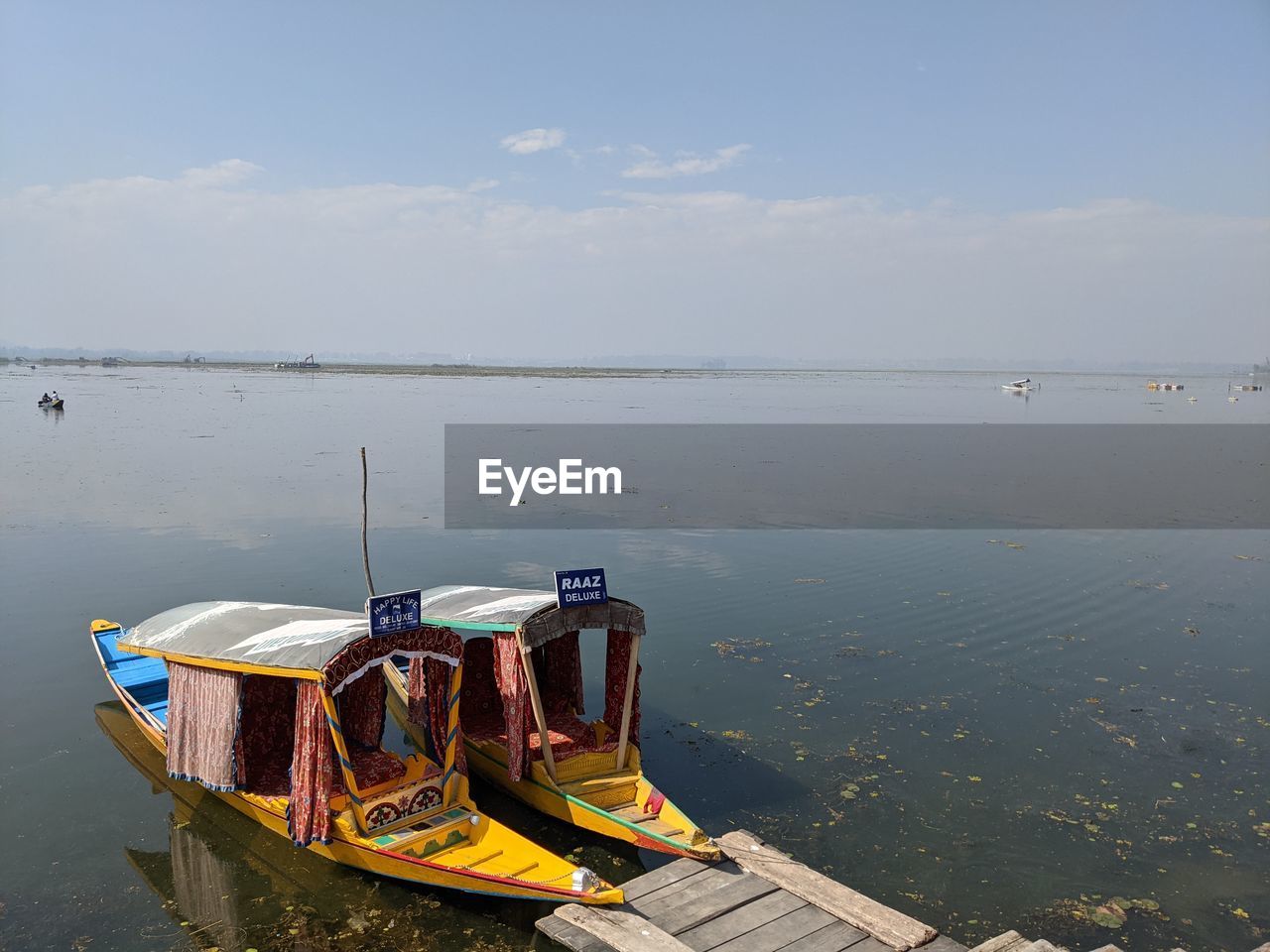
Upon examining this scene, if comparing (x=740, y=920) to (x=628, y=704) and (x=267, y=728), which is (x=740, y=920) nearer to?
(x=628, y=704)

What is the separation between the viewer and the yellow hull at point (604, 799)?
10.9 m

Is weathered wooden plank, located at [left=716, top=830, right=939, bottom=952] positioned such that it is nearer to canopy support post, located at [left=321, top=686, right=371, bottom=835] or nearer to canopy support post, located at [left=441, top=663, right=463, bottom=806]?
canopy support post, located at [left=441, top=663, right=463, bottom=806]

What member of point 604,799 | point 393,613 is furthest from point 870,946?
point 393,613

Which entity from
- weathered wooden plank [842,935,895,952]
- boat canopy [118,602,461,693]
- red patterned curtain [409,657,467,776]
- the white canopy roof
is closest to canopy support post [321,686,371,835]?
boat canopy [118,602,461,693]

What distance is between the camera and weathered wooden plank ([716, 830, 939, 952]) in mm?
9375

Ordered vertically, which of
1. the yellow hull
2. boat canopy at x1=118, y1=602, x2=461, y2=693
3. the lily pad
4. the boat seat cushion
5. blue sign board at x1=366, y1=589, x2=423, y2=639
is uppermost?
blue sign board at x1=366, y1=589, x2=423, y2=639

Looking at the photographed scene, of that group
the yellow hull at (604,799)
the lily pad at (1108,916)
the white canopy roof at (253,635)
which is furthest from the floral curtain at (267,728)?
the lily pad at (1108,916)

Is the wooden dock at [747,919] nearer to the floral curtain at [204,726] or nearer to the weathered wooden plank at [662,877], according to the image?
the weathered wooden plank at [662,877]

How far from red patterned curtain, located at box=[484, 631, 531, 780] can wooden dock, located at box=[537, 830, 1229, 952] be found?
2.71 metres

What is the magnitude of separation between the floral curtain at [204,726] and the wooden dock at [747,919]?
473 cm

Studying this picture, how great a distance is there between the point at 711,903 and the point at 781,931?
2.63ft

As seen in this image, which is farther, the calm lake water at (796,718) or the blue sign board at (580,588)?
the blue sign board at (580,588)

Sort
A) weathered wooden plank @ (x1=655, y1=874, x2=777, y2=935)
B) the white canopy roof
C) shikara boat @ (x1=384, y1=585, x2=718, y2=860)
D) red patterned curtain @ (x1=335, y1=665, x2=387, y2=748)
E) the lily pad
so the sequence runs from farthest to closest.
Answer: red patterned curtain @ (x1=335, y1=665, x2=387, y2=748) → shikara boat @ (x1=384, y1=585, x2=718, y2=860) → the white canopy roof → the lily pad → weathered wooden plank @ (x1=655, y1=874, x2=777, y2=935)

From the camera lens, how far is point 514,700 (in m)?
12.4
